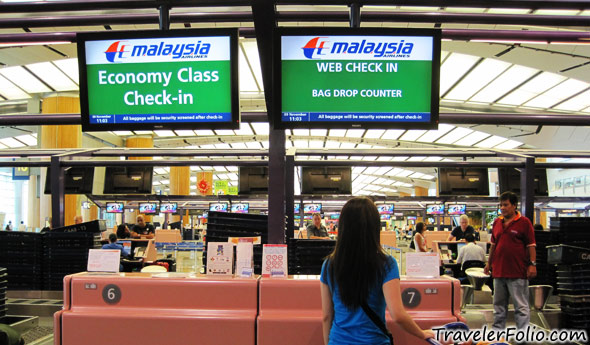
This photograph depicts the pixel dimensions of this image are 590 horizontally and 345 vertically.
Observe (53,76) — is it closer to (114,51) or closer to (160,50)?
(114,51)

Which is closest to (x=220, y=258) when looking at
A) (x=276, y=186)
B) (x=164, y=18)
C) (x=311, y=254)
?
(x=276, y=186)

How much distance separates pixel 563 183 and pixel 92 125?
31.5 metres

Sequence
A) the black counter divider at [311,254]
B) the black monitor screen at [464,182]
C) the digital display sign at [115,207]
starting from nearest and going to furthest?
the black counter divider at [311,254], the black monitor screen at [464,182], the digital display sign at [115,207]

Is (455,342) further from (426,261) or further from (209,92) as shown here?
(209,92)

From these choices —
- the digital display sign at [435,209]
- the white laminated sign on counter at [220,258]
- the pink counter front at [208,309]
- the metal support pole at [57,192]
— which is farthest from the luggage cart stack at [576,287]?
the digital display sign at [435,209]

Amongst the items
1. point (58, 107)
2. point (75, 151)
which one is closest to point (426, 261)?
point (75, 151)

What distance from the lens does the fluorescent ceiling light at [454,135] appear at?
23683 mm

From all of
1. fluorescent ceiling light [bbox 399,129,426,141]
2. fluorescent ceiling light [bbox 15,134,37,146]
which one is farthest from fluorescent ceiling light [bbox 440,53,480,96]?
A: fluorescent ceiling light [bbox 15,134,37,146]

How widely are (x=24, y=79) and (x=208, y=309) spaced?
1792 cm

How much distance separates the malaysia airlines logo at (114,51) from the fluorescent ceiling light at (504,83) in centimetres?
1413

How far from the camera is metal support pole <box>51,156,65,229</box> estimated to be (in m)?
7.74

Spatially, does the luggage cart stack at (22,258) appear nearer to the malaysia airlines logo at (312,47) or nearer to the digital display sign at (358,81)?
the digital display sign at (358,81)

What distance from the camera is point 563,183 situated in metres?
29.7

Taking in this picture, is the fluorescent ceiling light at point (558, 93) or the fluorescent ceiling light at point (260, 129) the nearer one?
the fluorescent ceiling light at point (558, 93)
